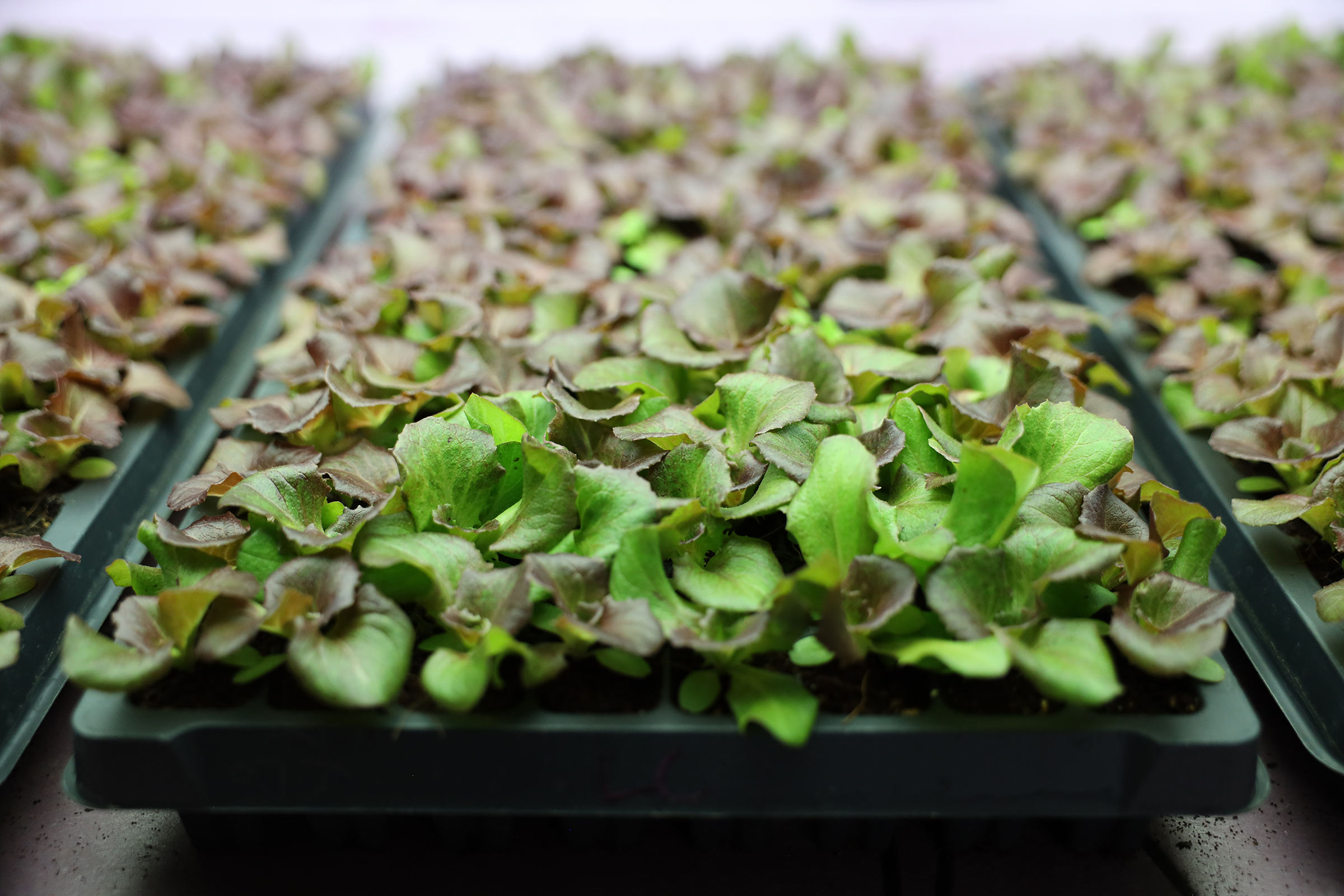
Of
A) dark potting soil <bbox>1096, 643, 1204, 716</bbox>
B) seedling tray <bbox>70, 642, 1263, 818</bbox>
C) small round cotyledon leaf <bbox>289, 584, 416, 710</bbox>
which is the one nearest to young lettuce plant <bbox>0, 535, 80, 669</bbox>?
seedling tray <bbox>70, 642, 1263, 818</bbox>

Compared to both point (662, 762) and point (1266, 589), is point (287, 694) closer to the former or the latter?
point (662, 762)

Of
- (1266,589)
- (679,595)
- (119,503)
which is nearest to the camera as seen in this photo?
(679,595)

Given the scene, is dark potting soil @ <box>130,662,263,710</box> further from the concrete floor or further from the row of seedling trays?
the concrete floor

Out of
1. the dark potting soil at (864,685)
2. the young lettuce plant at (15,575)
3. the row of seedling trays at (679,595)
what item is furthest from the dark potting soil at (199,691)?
the dark potting soil at (864,685)

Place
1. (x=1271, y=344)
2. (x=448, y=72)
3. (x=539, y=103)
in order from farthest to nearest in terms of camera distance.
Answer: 1. (x=448, y=72)
2. (x=539, y=103)
3. (x=1271, y=344)

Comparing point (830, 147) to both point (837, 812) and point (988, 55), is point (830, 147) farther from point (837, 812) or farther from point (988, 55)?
point (988, 55)

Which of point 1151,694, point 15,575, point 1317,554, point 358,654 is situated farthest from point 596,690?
point 1317,554

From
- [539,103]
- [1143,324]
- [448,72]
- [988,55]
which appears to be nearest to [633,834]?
[1143,324]
